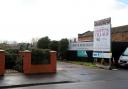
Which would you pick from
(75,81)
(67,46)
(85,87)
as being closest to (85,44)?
(67,46)

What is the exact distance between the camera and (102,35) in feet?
87.4

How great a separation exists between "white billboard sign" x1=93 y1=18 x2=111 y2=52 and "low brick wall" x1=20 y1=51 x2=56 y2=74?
6.19 m

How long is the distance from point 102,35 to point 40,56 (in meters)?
7.62

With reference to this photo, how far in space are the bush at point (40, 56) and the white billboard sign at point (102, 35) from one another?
21.2 feet

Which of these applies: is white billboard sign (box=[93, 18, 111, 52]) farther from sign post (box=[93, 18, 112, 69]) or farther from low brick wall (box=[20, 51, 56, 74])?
low brick wall (box=[20, 51, 56, 74])

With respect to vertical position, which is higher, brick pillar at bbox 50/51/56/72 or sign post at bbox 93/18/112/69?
sign post at bbox 93/18/112/69

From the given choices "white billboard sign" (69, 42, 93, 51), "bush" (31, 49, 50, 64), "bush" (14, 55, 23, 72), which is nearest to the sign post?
"white billboard sign" (69, 42, 93, 51)

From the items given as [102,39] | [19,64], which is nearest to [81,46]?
[102,39]

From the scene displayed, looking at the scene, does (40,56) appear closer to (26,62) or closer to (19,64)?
(26,62)

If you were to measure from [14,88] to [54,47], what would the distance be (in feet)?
80.3

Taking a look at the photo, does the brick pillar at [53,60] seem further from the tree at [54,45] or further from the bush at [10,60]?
the tree at [54,45]

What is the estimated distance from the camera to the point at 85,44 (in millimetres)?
34125

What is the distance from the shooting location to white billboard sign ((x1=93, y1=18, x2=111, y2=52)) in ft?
84.6

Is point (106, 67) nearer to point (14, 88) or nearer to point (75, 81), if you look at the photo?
point (75, 81)
